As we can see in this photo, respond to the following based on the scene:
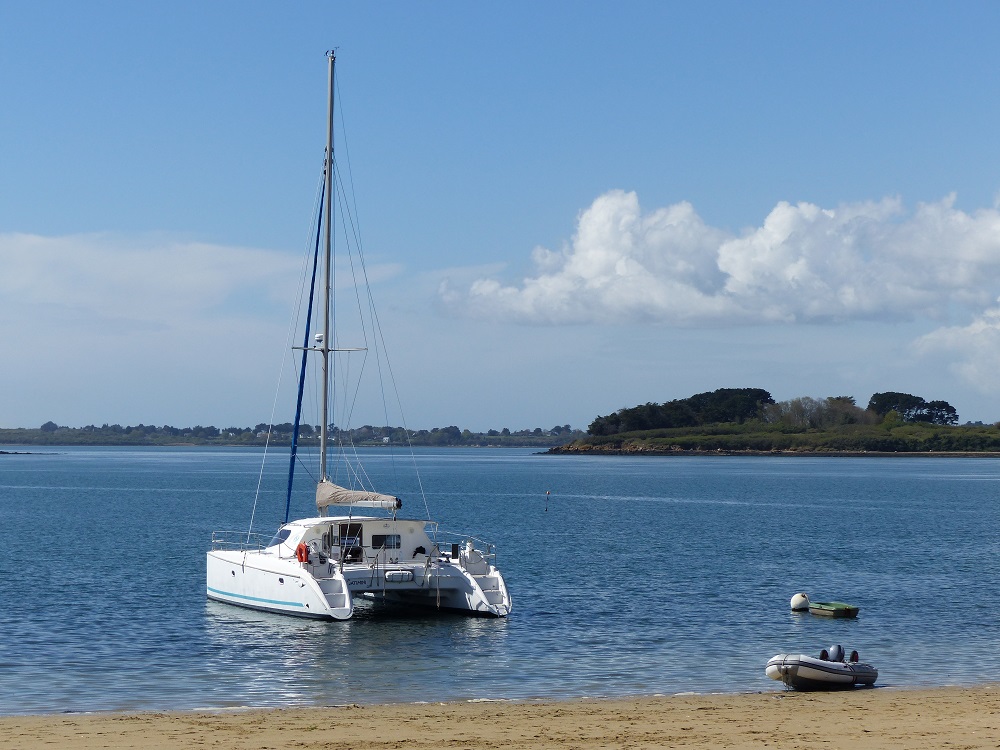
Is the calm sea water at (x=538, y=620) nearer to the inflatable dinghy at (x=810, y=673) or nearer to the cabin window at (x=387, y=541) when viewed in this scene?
the inflatable dinghy at (x=810, y=673)

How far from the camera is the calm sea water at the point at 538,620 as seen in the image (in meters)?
23.7

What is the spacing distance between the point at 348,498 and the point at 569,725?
16.3 m

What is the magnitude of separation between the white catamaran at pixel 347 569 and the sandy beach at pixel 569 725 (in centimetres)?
1047

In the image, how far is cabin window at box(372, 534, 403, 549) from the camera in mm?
33344

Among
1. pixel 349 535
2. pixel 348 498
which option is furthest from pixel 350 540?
pixel 348 498

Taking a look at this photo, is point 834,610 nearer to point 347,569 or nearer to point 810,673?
point 810,673

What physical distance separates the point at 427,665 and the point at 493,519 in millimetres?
50442

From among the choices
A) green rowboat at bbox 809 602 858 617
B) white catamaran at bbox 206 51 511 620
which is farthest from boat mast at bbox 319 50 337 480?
green rowboat at bbox 809 602 858 617

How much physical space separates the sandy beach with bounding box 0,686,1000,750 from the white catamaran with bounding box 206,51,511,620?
10.5 m

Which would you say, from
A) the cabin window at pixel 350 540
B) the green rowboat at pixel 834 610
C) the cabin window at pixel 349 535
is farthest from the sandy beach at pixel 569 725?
the cabin window at pixel 349 535

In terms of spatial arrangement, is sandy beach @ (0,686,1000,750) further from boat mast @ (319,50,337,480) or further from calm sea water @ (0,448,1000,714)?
boat mast @ (319,50,337,480)

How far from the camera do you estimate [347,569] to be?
31.7 metres

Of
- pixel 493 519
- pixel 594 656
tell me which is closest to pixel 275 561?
pixel 594 656

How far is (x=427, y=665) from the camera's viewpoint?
2584cm
